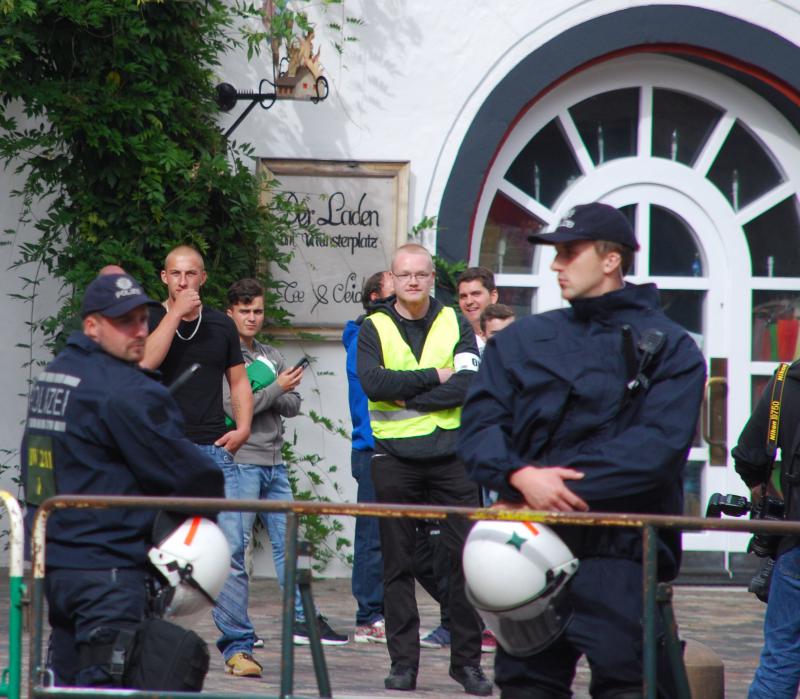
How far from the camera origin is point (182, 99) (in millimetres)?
8039

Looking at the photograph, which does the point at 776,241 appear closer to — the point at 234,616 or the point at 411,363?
the point at 411,363

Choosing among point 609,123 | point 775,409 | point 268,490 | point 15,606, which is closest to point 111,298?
point 15,606

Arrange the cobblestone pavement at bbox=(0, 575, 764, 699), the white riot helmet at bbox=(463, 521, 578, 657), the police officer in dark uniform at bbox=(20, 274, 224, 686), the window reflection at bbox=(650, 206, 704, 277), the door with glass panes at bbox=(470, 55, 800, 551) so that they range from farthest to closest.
Result: the window reflection at bbox=(650, 206, 704, 277) → the door with glass panes at bbox=(470, 55, 800, 551) → the cobblestone pavement at bbox=(0, 575, 764, 699) → the police officer in dark uniform at bbox=(20, 274, 224, 686) → the white riot helmet at bbox=(463, 521, 578, 657)

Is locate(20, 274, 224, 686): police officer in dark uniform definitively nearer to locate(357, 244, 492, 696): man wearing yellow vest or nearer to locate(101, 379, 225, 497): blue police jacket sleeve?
locate(101, 379, 225, 497): blue police jacket sleeve

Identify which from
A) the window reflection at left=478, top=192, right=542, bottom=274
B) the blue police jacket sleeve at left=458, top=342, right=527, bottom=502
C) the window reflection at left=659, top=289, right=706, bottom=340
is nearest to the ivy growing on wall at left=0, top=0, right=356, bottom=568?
the window reflection at left=478, top=192, right=542, bottom=274

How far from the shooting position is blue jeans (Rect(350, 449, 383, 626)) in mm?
7031

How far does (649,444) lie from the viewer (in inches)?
147

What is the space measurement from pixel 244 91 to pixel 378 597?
3.32m

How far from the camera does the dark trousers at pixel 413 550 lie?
5.88 m

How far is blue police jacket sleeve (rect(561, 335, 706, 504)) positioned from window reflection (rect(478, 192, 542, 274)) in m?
5.32

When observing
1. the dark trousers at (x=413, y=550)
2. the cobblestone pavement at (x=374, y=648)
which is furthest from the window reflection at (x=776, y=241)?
the dark trousers at (x=413, y=550)

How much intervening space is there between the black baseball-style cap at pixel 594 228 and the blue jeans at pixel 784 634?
62.6 inches

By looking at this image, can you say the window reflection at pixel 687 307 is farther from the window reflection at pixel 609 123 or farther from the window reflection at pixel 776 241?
the window reflection at pixel 609 123

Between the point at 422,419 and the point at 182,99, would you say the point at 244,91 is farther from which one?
the point at 422,419
